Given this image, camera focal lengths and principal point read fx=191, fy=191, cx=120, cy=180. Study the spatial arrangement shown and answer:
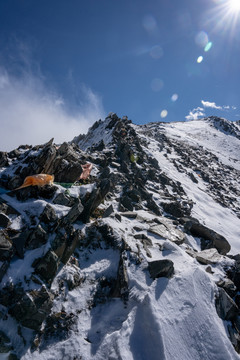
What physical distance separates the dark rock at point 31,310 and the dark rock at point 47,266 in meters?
0.54

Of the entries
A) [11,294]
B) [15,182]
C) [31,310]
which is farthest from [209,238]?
[15,182]

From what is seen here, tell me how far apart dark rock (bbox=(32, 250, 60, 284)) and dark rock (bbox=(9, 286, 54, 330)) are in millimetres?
538

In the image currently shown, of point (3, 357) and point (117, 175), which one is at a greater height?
point (117, 175)

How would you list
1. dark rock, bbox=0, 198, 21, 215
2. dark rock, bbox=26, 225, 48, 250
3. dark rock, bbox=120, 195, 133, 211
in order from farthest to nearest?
dark rock, bbox=120, 195, 133, 211 → dark rock, bbox=0, 198, 21, 215 → dark rock, bbox=26, 225, 48, 250

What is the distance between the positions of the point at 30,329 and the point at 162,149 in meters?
29.7

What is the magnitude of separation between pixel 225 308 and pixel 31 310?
604 centimetres

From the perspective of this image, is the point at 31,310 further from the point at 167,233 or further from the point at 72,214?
the point at 167,233

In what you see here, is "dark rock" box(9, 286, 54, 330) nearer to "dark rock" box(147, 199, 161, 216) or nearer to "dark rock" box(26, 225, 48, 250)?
"dark rock" box(26, 225, 48, 250)

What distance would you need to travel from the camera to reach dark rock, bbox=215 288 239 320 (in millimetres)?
6239

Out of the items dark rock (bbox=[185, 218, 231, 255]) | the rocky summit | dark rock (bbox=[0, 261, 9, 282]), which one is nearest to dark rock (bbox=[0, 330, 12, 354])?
the rocky summit

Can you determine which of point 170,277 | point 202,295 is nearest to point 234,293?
point 202,295

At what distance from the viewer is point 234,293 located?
7414mm

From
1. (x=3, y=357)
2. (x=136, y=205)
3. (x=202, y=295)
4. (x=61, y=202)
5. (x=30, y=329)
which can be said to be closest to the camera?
(x=3, y=357)

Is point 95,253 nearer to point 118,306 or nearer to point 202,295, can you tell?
point 118,306
